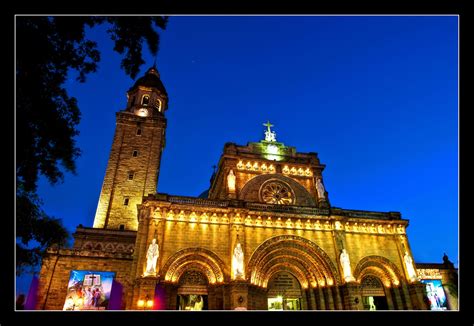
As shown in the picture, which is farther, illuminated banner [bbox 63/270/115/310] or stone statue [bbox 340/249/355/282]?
stone statue [bbox 340/249/355/282]

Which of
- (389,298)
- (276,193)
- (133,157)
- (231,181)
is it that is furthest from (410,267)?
(133,157)

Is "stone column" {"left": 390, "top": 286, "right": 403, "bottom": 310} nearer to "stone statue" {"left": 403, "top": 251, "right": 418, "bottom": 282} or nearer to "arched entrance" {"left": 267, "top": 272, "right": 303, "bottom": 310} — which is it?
"stone statue" {"left": 403, "top": 251, "right": 418, "bottom": 282}

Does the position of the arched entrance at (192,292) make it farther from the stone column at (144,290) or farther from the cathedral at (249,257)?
the stone column at (144,290)

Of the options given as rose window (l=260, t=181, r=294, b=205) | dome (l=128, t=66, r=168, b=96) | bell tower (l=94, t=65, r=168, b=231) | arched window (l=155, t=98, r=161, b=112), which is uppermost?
dome (l=128, t=66, r=168, b=96)

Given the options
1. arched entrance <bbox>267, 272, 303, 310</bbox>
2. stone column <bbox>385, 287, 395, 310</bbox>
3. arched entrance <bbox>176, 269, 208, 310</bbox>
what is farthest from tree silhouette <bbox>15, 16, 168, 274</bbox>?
stone column <bbox>385, 287, 395, 310</bbox>

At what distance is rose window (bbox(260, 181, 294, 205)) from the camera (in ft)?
84.2

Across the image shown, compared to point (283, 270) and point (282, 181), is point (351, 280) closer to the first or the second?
point (283, 270)

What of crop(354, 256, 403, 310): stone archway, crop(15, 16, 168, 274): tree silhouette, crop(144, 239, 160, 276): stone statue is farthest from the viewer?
crop(354, 256, 403, 310): stone archway

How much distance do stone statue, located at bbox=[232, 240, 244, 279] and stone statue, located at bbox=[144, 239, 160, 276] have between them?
5.10m

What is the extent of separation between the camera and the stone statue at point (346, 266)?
2088 centimetres

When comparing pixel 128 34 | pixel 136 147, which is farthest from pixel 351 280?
pixel 136 147

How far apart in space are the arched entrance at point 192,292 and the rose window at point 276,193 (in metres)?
8.96

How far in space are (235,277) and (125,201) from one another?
16.1 meters

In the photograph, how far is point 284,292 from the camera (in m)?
21.9
